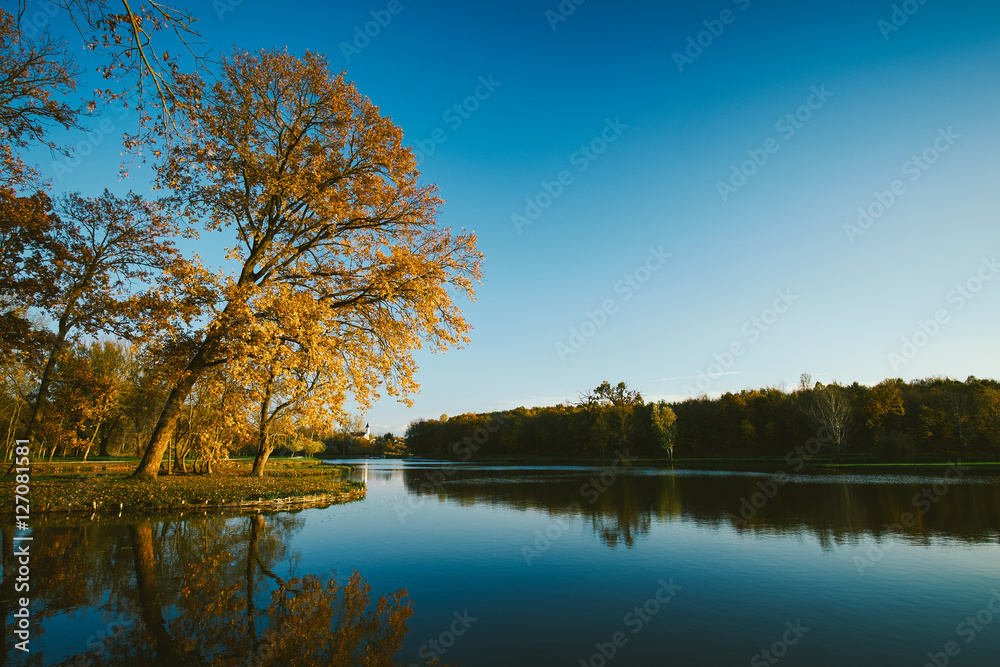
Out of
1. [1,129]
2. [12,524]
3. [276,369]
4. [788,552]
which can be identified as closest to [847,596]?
[788,552]

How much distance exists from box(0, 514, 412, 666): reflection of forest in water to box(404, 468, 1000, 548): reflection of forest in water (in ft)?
26.6

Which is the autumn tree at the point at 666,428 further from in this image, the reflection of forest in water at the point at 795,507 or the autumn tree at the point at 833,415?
the reflection of forest in water at the point at 795,507

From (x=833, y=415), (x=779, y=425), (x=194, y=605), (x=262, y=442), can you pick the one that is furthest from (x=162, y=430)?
(x=779, y=425)

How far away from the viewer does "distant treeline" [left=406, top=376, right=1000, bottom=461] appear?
5288 cm

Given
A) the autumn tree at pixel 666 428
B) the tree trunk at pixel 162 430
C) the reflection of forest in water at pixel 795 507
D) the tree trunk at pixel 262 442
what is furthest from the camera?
the autumn tree at pixel 666 428

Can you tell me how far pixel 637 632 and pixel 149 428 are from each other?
49966 millimetres

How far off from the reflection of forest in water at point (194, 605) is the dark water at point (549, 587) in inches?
1.6

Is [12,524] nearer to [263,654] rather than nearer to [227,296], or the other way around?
[227,296]

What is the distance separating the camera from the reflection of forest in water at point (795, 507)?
14.5 meters

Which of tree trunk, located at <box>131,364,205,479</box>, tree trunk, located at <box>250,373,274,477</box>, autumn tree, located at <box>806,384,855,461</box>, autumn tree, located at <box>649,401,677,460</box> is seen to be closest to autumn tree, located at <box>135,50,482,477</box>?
tree trunk, located at <box>131,364,205,479</box>

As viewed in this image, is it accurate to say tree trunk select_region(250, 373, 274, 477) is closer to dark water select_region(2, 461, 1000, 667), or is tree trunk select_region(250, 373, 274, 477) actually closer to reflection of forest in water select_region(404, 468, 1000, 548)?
reflection of forest in water select_region(404, 468, 1000, 548)

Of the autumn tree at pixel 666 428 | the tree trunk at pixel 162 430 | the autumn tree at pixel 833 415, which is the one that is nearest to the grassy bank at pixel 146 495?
the tree trunk at pixel 162 430

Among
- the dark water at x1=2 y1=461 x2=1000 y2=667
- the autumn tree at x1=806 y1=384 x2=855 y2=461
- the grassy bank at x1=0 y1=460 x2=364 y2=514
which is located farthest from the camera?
the autumn tree at x1=806 y1=384 x2=855 y2=461

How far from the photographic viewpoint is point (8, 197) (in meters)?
16.8
